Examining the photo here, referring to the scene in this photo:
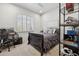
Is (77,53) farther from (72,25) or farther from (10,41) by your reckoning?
(10,41)

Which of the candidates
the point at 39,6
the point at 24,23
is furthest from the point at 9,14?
the point at 39,6

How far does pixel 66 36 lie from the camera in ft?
5.93

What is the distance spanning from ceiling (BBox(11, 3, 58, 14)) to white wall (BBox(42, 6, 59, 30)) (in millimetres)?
68

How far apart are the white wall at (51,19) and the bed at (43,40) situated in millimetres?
147

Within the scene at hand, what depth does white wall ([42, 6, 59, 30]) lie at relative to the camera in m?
1.77

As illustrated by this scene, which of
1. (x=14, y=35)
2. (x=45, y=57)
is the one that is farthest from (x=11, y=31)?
(x=45, y=57)

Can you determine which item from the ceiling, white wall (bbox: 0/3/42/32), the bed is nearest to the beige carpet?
the bed

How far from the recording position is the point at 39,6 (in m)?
1.79

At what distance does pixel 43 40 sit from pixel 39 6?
2.30ft

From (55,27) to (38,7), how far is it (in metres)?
0.54

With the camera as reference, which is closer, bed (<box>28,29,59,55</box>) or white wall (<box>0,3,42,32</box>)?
white wall (<box>0,3,42,32</box>)

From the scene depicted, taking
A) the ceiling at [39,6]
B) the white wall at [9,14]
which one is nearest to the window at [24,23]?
the white wall at [9,14]

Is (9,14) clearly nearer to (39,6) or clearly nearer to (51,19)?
(39,6)

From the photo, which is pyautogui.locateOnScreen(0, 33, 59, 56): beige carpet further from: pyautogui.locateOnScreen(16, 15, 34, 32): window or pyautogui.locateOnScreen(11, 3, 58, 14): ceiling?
pyautogui.locateOnScreen(11, 3, 58, 14): ceiling
